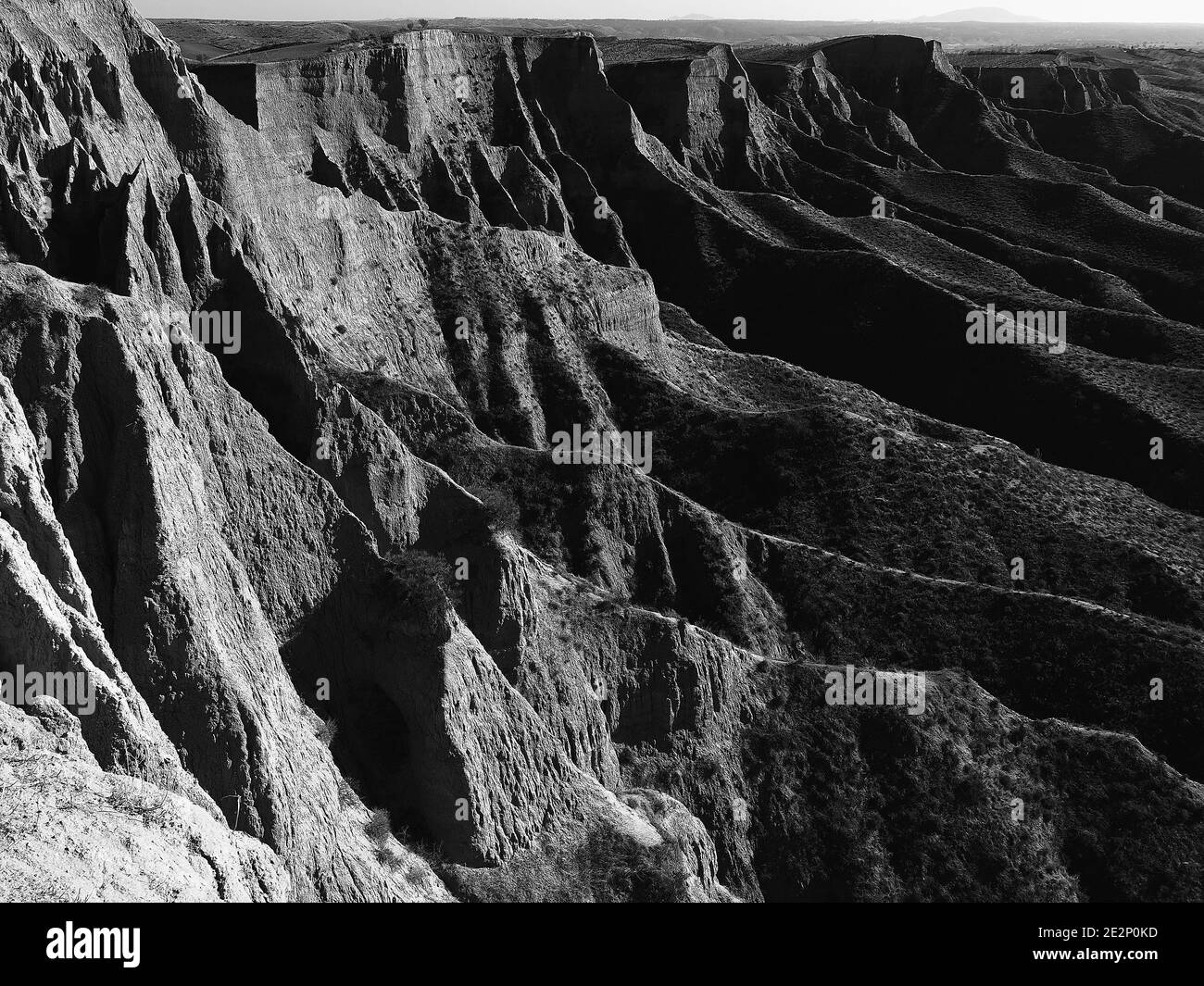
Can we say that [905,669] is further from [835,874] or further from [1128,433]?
[1128,433]

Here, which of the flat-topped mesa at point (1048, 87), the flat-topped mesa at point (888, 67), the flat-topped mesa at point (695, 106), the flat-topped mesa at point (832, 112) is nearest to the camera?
the flat-topped mesa at point (695, 106)

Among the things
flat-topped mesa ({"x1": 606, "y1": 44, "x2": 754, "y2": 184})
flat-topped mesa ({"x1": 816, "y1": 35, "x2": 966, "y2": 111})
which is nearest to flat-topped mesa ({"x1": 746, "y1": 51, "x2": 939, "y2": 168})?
flat-topped mesa ({"x1": 816, "y1": 35, "x2": 966, "y2": 111})

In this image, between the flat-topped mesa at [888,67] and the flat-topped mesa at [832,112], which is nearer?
the flat-topped mesa at [832,112]

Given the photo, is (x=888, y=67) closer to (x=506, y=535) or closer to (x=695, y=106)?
(x=695, y=106)

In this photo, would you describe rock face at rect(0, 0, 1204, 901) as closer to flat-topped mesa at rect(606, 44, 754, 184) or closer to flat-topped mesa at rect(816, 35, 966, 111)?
flat-topped mesa at rect(606, 44, 754, 184)

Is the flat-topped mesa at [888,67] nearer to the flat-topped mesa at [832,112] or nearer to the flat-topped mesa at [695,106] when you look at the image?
the flat-topped mesa at [832,112]

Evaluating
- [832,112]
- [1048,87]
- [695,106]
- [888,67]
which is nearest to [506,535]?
[695,106]

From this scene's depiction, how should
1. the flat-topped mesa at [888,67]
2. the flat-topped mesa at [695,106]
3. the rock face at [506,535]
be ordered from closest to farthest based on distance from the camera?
the rock face at [506,535] < the flat-topped mesa at [695,106] < the flat-topped mesa at [888,67]

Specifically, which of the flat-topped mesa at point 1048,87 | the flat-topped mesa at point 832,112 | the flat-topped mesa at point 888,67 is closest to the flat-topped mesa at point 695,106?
the flat-topped mesa at point 832,112

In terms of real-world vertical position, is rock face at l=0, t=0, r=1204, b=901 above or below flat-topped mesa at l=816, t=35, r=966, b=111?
below
